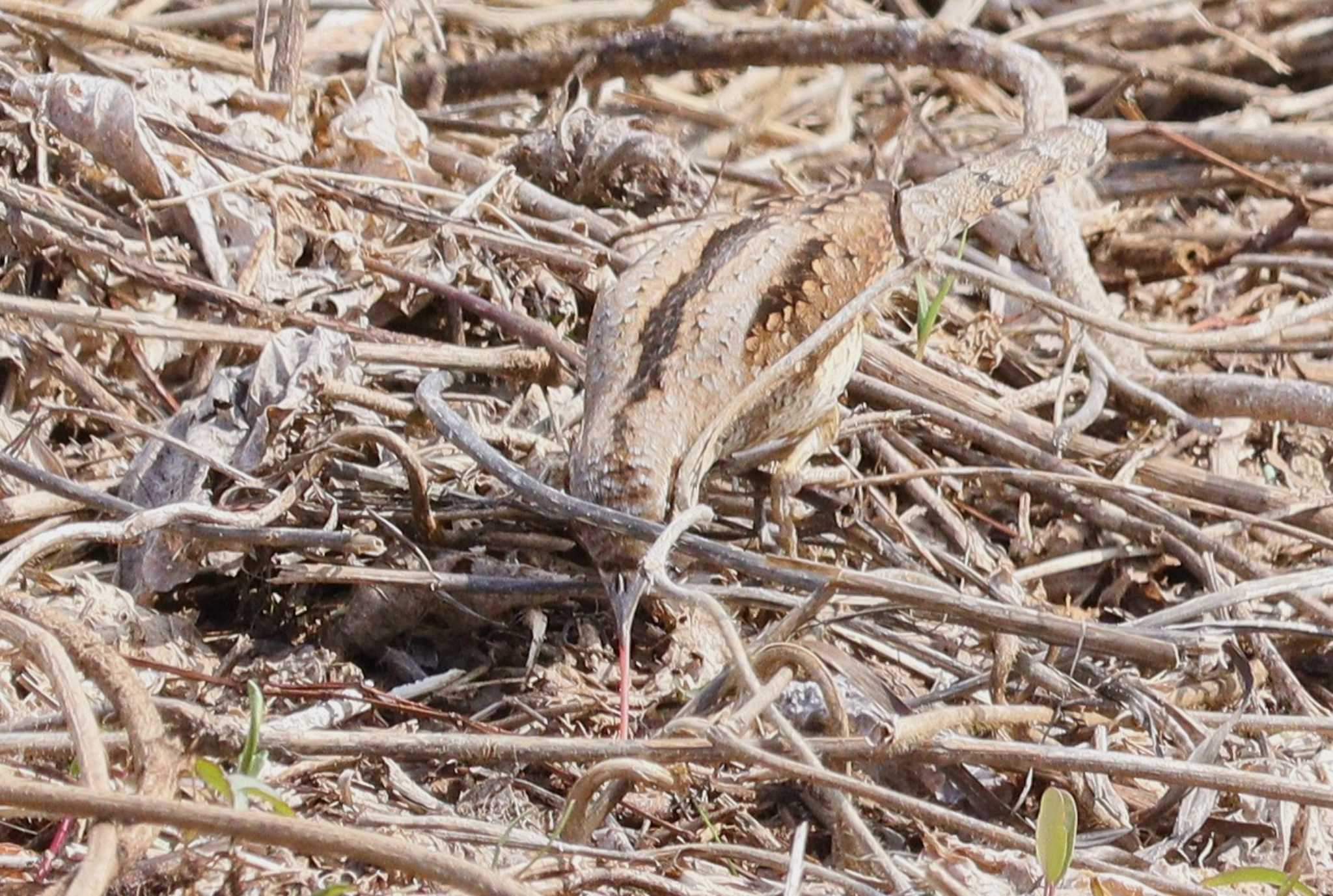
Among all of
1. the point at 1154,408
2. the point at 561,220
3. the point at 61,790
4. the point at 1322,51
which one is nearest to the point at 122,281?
the point at 561,220

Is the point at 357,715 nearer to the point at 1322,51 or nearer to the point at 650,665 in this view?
the point at 650,665

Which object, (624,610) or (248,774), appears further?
(624,610)

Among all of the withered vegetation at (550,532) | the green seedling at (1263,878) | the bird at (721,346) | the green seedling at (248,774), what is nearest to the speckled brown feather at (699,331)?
the bird at (721,346)

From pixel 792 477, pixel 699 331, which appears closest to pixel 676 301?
pixel 699 331

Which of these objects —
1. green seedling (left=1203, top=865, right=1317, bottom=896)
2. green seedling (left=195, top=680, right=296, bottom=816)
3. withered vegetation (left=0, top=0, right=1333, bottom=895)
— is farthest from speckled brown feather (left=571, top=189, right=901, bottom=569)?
green seedling (left=1203, top=865, right=1317, bottom=896)

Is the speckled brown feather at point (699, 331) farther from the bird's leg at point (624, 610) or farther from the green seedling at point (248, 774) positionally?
the green seedling at point (248, 774)

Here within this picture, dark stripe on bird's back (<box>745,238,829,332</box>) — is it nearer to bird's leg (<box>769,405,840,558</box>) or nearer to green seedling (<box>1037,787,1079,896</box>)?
bird's leg (<box>769,405,840,558</box>)

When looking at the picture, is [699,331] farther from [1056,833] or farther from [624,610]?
[1056,833]
